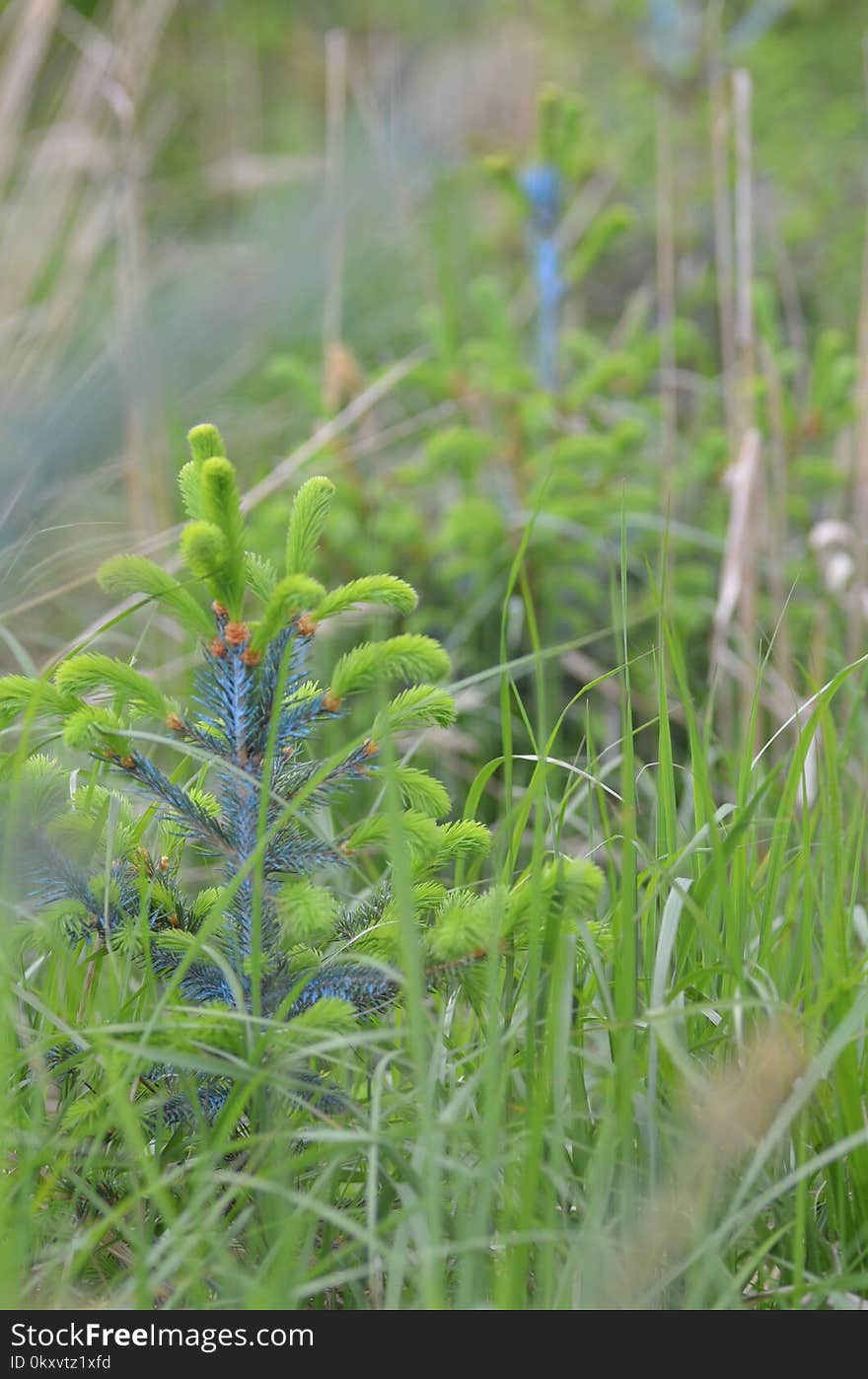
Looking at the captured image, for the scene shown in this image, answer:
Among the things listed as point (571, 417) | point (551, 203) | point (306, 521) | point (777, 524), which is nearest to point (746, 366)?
point (777, 524)

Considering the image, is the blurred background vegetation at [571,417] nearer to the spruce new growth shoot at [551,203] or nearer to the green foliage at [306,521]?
the spruce new growth shoot at [551,203]

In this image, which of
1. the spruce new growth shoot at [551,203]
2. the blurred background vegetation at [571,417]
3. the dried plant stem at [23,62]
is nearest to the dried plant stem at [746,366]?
the blurred background vegetation at [571,417]

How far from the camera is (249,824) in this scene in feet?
2.90

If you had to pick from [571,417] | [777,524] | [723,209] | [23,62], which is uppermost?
[23,62]

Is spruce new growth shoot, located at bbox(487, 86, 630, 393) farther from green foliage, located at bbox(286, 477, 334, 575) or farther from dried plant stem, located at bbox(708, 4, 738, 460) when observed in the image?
green foliage, located at bbox(286, 477, 334, 575)

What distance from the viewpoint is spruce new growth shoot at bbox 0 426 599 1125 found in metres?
0.81

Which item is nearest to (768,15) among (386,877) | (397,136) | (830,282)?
(830,282)

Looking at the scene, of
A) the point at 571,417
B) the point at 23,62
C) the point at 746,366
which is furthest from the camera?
the point at 23,62

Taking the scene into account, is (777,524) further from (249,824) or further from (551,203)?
(249,824)

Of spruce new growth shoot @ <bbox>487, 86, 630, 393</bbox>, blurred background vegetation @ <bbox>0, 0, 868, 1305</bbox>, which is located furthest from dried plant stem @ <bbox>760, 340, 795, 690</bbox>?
spruce new growth shoot @ <bbox>487, 86, 630, 393</bbox>

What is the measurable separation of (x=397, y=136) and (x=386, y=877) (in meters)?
3.57

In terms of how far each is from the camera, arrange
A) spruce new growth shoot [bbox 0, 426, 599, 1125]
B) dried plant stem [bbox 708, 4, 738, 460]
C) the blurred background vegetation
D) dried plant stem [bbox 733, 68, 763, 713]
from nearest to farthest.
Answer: spruce new growth shoot [bbox 0, 426, 599, 1125] < the blurred background vegetation < dried plant stem [bbox 733, 68, 763, 713] < dried plant stem [bbox 708, 4, 738, 460]

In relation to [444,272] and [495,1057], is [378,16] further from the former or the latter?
[495,1057]

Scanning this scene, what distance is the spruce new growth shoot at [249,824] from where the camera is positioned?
808mm
